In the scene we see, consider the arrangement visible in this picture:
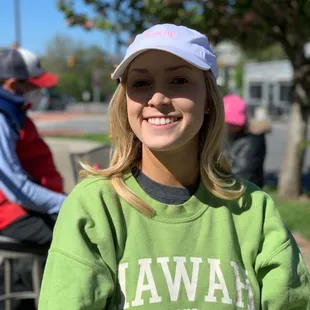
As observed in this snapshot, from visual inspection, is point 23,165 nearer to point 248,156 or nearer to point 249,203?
point 249,203

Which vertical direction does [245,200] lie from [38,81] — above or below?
above

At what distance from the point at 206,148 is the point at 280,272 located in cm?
43

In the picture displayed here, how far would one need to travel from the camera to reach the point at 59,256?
1.53 metres

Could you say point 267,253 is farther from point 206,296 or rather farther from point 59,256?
point 59,256

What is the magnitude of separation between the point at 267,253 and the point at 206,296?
21 centimetres

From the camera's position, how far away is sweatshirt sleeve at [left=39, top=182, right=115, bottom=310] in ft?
4.85

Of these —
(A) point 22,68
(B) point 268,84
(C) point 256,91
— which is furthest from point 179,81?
(C) point 256,91

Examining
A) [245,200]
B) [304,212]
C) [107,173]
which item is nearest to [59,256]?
[107,173]

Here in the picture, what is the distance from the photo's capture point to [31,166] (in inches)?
125

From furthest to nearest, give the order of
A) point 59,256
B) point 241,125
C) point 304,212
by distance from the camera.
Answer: point 304,212 → point 241,125 → point 59,256

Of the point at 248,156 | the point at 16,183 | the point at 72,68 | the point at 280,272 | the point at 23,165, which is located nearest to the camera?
the point at 280,272

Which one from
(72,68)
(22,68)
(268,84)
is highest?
(22,68)

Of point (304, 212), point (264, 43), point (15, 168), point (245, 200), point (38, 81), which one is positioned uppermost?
point (245, 200)

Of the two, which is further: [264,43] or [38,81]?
[264,43]
